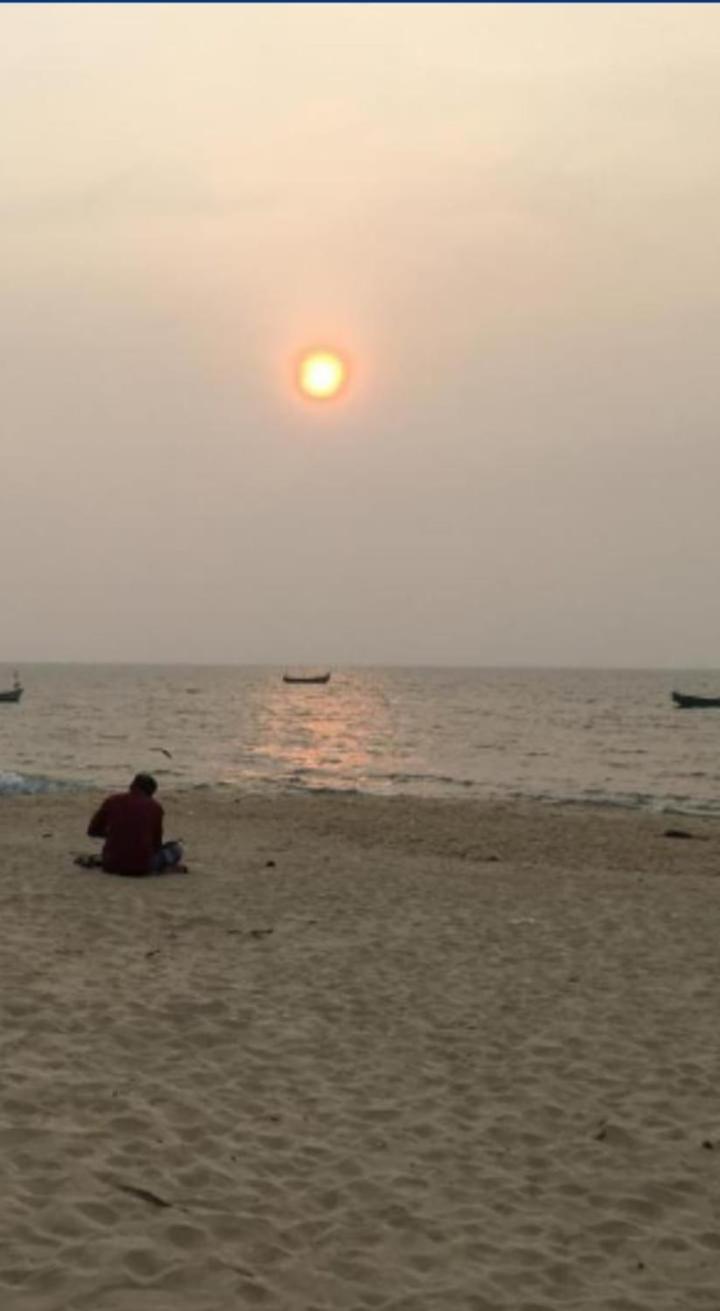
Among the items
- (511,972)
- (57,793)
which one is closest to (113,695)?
(57,793)

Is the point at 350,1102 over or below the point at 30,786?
over

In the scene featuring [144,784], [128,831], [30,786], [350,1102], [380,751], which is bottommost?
[380,751]

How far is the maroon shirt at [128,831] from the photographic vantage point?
14.0 metres

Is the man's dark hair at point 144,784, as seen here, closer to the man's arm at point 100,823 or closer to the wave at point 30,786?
the man's arm at point 100,823

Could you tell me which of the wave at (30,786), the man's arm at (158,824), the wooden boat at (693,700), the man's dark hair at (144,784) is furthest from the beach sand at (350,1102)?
the wooden boat at (693,700)

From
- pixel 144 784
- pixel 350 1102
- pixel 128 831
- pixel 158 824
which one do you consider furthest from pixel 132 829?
pixel 350 1102

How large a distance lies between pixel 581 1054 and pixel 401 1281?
3530mm

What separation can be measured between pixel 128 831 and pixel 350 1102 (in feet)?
25.4

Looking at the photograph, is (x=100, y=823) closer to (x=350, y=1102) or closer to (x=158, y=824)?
(x=158, y=824)

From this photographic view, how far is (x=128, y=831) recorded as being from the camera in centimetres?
1420

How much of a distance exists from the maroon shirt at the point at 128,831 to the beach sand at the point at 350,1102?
51 centimetres

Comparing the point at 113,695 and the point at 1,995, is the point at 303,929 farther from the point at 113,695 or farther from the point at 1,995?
the point at 113,695

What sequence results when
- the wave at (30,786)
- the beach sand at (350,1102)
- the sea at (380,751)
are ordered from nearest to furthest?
1. the beach sand at (350,1102)
2. the wave at (30,786)
3. the sea at (380,751)

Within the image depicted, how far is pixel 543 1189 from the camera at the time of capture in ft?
19.6
